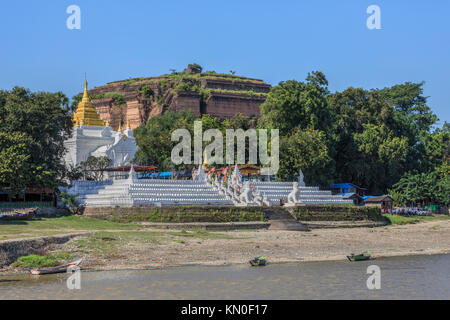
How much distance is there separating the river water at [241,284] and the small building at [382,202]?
27329 mm

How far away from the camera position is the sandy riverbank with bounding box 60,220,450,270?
Result: 28234 mm

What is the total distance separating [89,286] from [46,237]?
255 inches

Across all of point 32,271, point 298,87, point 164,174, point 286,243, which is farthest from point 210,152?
point 32,271

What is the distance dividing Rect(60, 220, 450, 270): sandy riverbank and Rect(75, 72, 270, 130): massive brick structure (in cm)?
5315

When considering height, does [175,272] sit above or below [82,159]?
below

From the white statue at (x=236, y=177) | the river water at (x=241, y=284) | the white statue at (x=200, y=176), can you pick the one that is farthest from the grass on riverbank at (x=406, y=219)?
the river water at (x=241, y=284)

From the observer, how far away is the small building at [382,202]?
2211 inches

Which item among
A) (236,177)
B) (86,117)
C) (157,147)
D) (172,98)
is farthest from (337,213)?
(172,98)

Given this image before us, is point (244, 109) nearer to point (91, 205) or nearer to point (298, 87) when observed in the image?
point (298, 87)

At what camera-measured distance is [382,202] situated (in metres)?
56.4

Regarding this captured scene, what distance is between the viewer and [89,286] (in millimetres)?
23000

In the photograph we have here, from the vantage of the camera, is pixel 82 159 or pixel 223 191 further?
Result: pixel 82 159

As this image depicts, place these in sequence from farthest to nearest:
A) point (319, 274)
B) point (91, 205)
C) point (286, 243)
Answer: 1. point (91, 205)
2. point (286, 243)
3. point (319, 274)
